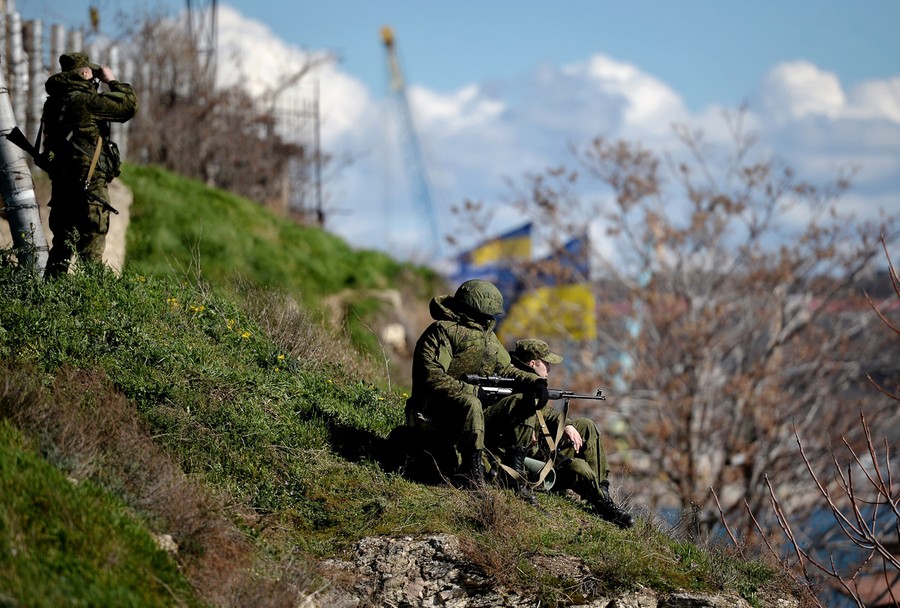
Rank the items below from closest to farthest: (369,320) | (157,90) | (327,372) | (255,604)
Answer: (255,604)
(327,372)
(369,320)
(157,90)

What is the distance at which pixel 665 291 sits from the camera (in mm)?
25141

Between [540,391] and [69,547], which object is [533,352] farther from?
[69,547]

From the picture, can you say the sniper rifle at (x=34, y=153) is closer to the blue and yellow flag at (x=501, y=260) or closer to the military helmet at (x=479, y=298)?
the military helmet at (x=479, y=298)

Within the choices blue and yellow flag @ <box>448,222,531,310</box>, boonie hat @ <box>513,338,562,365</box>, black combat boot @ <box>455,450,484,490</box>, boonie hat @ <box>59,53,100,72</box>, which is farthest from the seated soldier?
blue and yellow flag @ <box>448,222,531,310</box>

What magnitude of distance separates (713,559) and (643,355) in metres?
16.8

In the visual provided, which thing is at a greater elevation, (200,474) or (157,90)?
(157,90)

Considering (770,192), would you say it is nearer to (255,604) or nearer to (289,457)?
(289,457)

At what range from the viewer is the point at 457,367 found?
823 centimetres

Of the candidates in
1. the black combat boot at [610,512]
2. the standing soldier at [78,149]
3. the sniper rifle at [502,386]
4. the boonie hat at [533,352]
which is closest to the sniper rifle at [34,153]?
the standing soldier at [78,149]

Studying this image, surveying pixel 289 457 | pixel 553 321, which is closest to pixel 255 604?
pixel 289 457

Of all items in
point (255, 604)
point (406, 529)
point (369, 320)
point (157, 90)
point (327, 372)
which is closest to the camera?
point (255, 604)

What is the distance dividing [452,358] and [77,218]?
393 cm

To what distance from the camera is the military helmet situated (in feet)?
27.3

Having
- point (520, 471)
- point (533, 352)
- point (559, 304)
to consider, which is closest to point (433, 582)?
point (520, 471)
